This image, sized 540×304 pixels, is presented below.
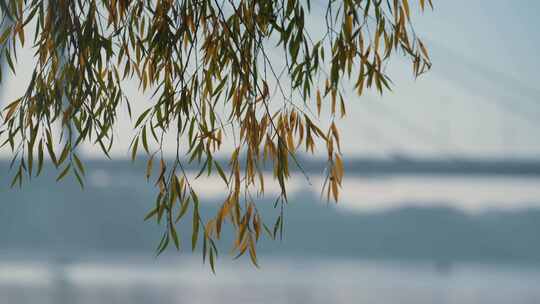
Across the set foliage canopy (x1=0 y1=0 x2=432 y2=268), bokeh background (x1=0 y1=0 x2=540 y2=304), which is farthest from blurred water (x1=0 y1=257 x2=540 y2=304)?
foliage canopy (x1=0 y1=0 x2=432 y2=268)

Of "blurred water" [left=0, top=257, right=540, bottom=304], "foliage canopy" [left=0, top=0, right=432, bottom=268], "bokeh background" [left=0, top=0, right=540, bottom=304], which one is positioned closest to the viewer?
"foliage canopy" [left=0, top=0, right=432, bottom=268]

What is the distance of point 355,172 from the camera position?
356 inches

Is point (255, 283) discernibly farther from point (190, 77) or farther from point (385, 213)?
point (385, 213)

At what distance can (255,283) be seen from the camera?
6895 mm

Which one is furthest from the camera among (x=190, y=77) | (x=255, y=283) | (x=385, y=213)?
(x=385, y=213)

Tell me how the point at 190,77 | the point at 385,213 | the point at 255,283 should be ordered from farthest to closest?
the point at 385,213 → the point at 255,283 → the point at 190,77

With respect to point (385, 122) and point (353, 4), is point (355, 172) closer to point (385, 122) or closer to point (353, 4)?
point (385, 122)

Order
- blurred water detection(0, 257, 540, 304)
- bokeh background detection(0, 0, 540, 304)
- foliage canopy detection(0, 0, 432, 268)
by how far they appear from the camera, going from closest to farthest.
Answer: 1. foliage canopy detection(0, 0, 432, 268)
2. blurred water detection(0, 257, 540, 304)
3. bokeh background detection(0, 0, 540, 304)

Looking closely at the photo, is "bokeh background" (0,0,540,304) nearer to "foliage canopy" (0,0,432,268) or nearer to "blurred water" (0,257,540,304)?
"blurred water" (0,257,540,304)

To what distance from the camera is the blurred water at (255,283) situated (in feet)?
19.1

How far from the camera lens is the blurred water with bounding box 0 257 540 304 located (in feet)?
19.1

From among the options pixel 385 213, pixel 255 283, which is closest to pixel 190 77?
pixel 255 283

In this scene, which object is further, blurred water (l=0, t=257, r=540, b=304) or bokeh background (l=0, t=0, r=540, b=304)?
bokeh background (l=0, t=0, r=540, b=304)

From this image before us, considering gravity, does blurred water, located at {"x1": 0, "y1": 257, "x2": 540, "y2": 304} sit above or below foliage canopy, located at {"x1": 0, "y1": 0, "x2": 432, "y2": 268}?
below
